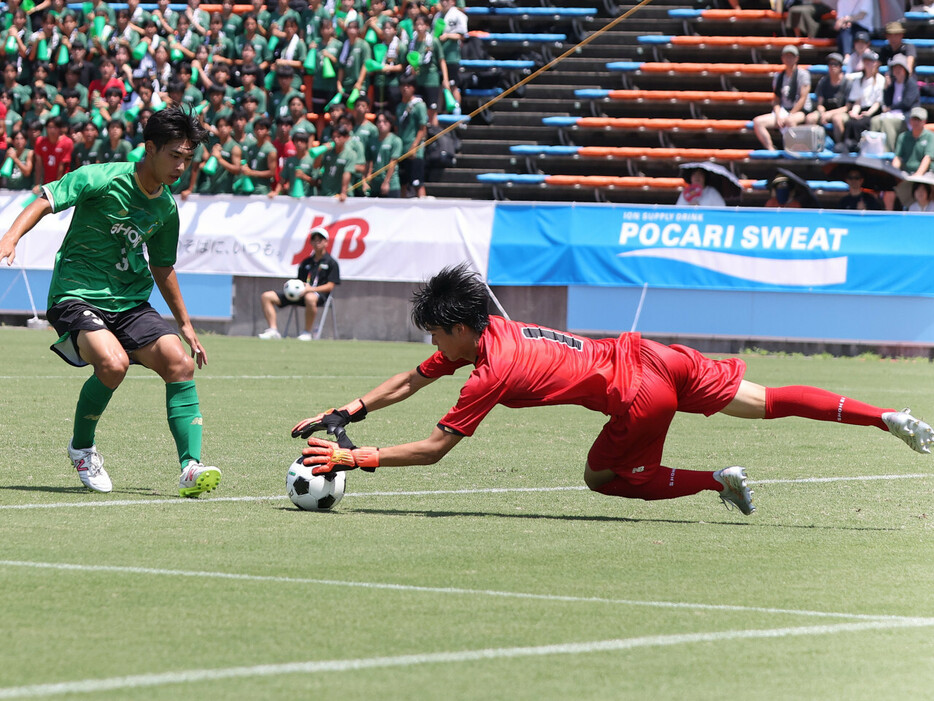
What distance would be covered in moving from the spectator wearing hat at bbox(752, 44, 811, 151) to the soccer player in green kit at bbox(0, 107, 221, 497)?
17014mm

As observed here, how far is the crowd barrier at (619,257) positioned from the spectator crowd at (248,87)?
102 cm

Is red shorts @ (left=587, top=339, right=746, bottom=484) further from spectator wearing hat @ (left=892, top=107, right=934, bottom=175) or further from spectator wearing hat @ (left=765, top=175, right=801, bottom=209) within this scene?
spectator wearing hat @ (left=892, top=107, right=934, bottom=175)

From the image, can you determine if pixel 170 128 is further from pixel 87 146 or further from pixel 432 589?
pixel 87 146

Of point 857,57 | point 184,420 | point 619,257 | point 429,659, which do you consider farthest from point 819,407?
point 857,57

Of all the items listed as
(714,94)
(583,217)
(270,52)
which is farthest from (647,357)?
(270,52)

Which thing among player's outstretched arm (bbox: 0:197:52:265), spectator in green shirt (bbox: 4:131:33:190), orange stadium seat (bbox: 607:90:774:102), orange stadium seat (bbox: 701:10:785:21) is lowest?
spectator in green shirt (bbox: 4:131:33:190)

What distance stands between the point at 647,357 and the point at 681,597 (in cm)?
221

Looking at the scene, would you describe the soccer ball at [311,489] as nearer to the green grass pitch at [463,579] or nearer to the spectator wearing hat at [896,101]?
the green grass pitch at [463,579]

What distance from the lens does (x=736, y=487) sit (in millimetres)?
7359

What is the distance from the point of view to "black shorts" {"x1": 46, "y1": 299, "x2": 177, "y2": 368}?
780 cm

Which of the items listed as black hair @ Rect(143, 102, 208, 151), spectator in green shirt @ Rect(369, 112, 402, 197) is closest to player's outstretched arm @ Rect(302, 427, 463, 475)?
black hair @ Rect(143, 102, 208, 151)

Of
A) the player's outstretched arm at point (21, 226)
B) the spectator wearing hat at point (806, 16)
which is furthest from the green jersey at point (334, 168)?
the player's outstretched arm at point (21, 226)

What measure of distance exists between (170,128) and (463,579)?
327 cm

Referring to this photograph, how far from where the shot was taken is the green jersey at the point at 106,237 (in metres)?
7.89
